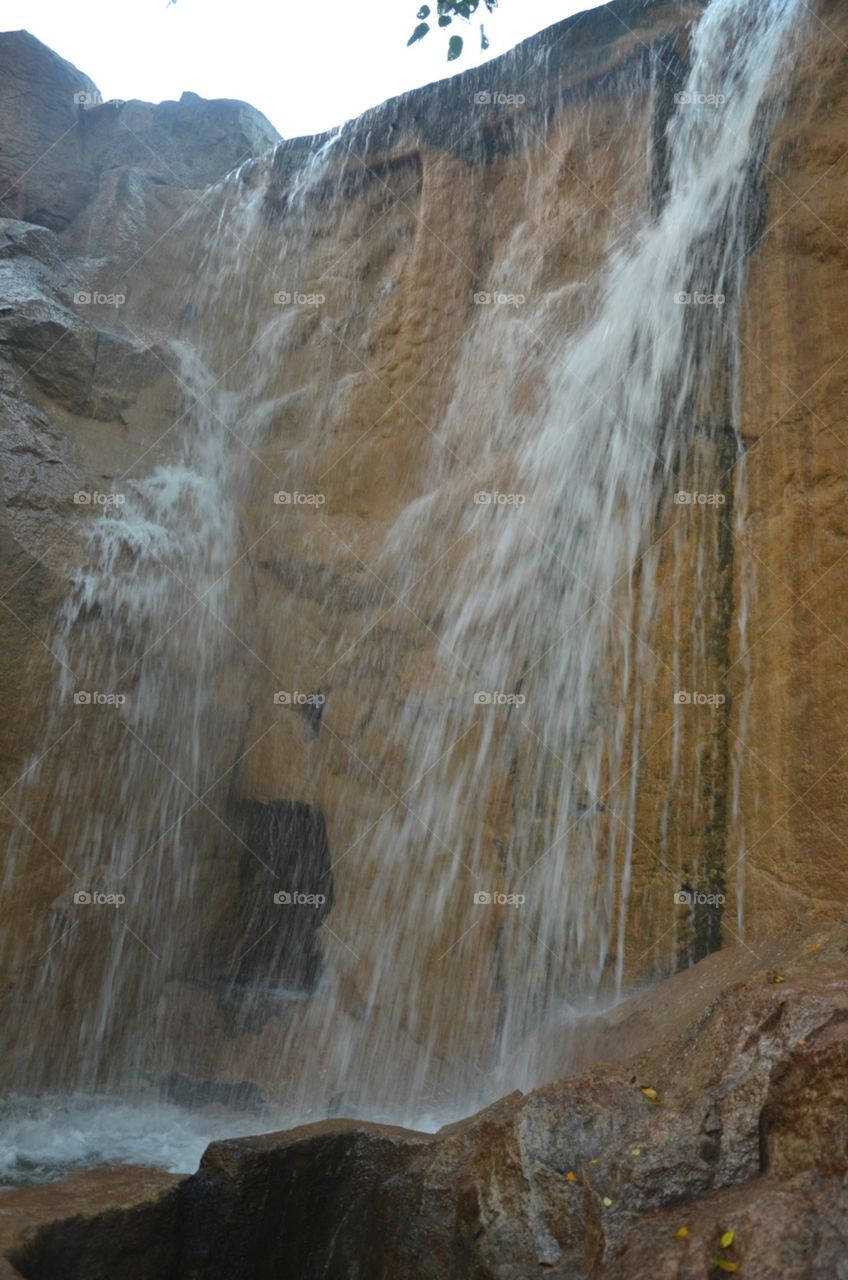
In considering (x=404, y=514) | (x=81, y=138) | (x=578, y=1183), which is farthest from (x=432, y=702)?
(x=81, y=138)

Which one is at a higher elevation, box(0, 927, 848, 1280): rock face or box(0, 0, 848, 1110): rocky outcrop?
box(0, 0, 848, 1110): rocky outcrop

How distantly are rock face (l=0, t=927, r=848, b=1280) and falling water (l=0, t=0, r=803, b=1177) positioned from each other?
1361mm

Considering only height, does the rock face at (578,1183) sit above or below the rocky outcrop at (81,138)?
below

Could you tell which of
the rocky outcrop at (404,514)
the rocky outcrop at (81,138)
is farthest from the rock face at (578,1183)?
the rocky outcrop at (81,138)

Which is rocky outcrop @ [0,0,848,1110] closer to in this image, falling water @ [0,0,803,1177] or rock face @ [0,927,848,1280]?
falling water @ [0,0,803,1177]

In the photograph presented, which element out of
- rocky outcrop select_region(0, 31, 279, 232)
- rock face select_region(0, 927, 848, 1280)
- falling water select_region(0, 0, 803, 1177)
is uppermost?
rocky outcrop select_region(0, 31, 279, 232)

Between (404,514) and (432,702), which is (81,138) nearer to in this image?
(404,514)

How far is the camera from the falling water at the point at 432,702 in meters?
5.74

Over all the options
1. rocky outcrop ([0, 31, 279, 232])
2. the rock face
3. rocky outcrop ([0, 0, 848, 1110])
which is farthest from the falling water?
rocky outcrop ([0, 31, 279, 232])

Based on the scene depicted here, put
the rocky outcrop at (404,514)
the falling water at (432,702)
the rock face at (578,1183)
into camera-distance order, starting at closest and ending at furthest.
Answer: the rock face at (578,1183)
the rocky outcrop at (404,514)
the falling water at (432,702)

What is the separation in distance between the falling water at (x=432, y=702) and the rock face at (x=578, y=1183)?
1361mm

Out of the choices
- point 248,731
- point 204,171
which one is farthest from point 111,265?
point 248,731

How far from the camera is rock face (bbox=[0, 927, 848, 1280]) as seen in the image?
2826mm

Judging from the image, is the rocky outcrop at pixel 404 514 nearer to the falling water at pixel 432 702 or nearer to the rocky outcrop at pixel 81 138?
Result: the falling water at pixel 432 702
